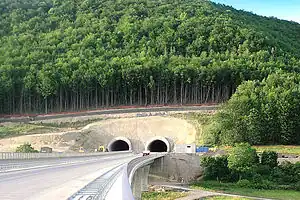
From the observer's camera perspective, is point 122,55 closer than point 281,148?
No

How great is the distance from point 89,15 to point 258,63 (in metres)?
48.8

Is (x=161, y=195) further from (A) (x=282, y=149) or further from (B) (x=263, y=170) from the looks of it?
(A) (x=282, y=149)

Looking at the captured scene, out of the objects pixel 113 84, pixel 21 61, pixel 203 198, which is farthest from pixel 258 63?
pixel 203 198

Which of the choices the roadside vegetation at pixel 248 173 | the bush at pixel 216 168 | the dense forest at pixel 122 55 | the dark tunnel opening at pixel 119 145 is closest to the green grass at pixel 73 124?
the dark tunnel opening at pixel 119 145

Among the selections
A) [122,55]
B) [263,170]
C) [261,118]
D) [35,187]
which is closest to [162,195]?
[263,170]

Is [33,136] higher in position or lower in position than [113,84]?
lower

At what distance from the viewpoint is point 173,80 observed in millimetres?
93062

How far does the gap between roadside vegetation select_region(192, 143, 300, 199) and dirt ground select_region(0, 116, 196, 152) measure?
1730 cm

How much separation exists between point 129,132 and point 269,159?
26.9m

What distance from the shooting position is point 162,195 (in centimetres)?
4591

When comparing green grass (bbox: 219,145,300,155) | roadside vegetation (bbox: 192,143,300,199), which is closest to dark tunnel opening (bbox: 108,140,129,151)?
green grass (bbox: 219,145,300,155)

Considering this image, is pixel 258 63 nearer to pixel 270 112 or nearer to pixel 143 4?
pixel 270 112

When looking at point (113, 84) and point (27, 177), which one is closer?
point (27, 177)

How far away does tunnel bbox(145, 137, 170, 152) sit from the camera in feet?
247
